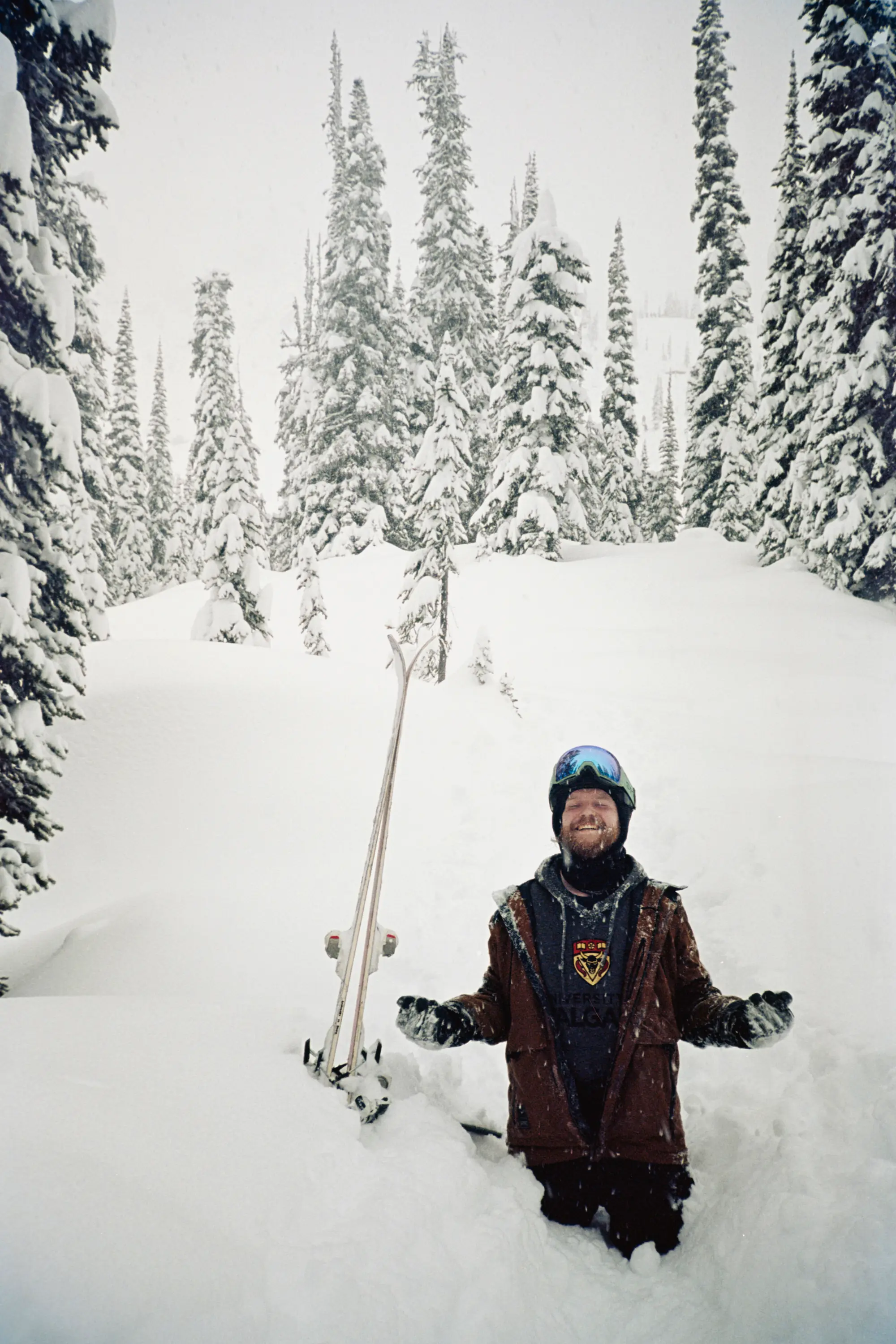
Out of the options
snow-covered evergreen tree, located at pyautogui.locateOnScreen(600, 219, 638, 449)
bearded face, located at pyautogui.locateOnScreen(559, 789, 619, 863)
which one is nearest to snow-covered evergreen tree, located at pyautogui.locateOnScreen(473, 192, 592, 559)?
snow-covered evergreen tree, located at pyautogui.locateOnScreen(600, 219, 638, 449)

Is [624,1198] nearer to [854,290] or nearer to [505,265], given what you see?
[854,290]

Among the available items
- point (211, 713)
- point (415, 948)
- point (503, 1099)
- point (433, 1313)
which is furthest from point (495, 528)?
point (433, 1313)

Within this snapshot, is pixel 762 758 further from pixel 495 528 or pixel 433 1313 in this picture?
pixel 495 528

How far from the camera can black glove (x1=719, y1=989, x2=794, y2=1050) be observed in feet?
8.46

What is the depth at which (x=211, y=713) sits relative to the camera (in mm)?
9062

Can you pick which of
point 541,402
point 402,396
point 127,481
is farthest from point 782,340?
point 127,481

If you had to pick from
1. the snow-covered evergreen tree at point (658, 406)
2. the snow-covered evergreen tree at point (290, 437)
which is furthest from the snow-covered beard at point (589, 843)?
the snow-covered evergreen tree at point (658, 406)

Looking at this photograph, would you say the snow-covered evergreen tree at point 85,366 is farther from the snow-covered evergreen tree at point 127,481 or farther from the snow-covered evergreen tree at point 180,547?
the snow-covered evergreen tree at point 180,547

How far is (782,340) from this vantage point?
58.9 ft

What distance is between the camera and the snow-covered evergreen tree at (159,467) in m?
34.4

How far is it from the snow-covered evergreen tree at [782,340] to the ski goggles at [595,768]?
49.9 feet

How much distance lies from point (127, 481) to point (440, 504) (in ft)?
77.6

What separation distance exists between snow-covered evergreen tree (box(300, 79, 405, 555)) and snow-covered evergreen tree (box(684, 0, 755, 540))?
1197 centimetres

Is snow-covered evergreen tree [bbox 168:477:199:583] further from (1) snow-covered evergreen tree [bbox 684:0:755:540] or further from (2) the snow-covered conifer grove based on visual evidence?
(1) snow-covered evergreen tree [bbox 684:0:755:540]
